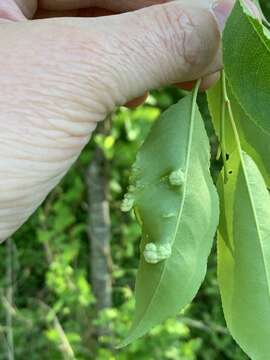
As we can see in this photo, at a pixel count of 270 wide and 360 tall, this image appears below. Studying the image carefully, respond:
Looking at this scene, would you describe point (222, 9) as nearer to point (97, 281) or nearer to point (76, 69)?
point (76, 69)

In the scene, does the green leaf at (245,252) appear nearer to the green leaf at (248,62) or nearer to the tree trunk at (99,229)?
the green leaf at (248,62)

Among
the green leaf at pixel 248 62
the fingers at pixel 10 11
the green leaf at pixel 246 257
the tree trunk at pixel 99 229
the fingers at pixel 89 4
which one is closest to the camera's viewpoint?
the green leaf at pixel 248 62

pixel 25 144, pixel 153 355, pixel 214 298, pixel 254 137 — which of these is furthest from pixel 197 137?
pixel 214 298

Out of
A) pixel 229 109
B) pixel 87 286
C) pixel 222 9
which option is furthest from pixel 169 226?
pixel 87 286

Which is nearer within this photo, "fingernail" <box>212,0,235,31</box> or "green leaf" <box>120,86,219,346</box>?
"green leaf" <box>120,86,219,346</box>

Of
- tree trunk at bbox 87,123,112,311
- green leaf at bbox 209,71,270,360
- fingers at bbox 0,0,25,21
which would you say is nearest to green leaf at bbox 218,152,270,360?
green leaf at bbox 209,71,270,360

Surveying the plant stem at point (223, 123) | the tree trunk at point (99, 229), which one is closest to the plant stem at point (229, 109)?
the plant stem at point (223, 123)

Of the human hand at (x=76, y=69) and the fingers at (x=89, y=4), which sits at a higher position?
the human hand at (x=76, y=69)

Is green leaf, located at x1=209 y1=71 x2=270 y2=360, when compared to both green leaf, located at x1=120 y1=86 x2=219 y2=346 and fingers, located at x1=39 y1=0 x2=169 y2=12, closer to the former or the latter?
green leaf, located at x1=120 y1=86 x2=219 y2=346
